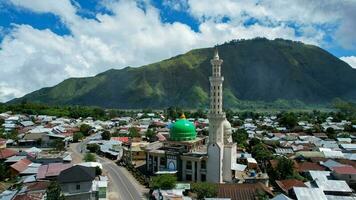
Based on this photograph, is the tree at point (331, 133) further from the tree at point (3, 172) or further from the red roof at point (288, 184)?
the tree at point (3, 172)

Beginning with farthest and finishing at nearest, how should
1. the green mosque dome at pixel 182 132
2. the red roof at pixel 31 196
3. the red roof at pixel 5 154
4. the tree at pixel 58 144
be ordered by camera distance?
1. the tree at pixel 58 144
2. the red roof at pixel 5 154
3. the green mosque dome at pixel 182 132
4. the red roof at pixel 31 196

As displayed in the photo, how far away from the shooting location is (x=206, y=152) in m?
45.3

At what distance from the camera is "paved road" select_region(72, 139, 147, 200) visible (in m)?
38.8

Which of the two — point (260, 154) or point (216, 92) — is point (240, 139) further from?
point (216, 92)

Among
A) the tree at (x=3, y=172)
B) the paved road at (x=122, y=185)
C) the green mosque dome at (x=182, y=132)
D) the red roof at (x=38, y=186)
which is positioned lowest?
the paved road at (x=122, y=185)

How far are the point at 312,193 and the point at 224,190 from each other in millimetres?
8412

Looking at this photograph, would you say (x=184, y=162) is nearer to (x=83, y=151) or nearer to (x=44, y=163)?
(x=44, y=163)

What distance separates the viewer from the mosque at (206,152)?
142 ft

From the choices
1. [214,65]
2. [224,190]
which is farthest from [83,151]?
[224,190]

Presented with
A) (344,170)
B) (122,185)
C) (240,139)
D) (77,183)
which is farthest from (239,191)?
(240,139)

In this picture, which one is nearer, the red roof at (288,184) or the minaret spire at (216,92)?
the red roof at (288,184)

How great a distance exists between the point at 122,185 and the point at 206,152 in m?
11.5

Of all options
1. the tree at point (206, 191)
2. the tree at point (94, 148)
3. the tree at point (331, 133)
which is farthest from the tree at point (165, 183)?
the tree at point (331, 133)

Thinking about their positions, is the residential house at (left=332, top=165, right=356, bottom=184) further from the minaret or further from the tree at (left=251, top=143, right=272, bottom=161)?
the minaret
